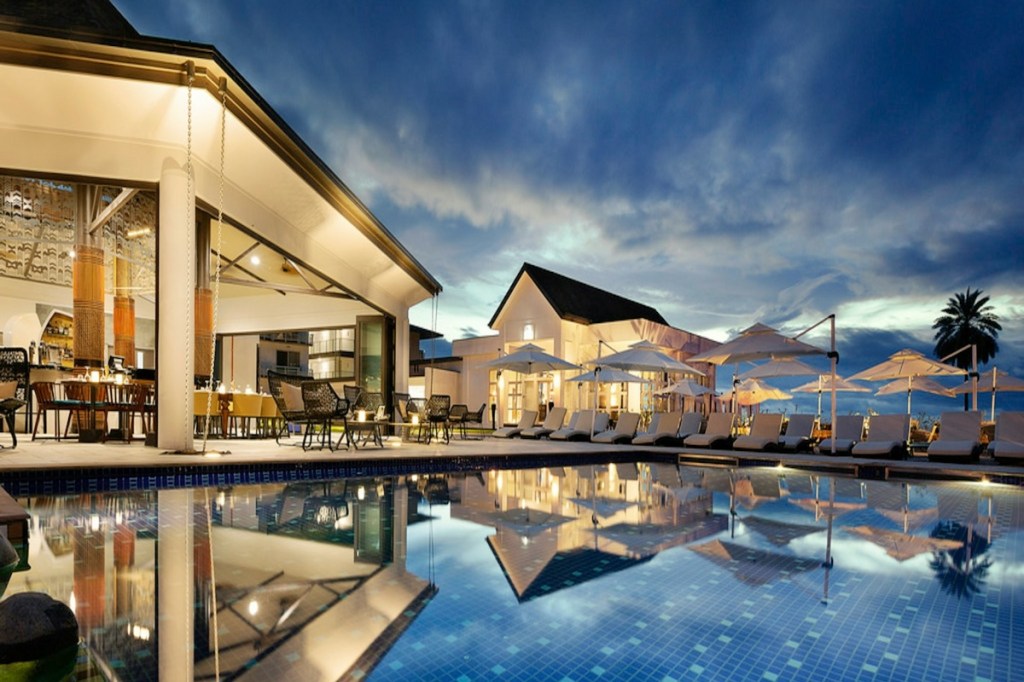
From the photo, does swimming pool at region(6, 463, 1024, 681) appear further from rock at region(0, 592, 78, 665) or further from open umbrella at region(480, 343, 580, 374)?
open umbrella at region(480, 343, 580, 374)

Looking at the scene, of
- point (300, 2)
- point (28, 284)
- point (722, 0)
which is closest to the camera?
point (28, 284)

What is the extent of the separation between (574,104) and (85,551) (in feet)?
75.1

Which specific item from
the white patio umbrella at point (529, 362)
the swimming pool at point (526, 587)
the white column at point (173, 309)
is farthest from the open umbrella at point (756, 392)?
the white column at point (173, 309)

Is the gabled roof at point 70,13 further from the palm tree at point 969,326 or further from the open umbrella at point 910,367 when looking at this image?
the palm tree at point 969,326

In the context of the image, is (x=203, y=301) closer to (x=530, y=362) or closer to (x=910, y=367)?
(x=530, y=362)

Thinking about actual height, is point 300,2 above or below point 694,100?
above

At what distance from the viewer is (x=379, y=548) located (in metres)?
3.65

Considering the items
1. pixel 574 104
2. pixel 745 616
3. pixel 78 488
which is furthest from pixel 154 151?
pixel 574 104

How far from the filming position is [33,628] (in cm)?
187

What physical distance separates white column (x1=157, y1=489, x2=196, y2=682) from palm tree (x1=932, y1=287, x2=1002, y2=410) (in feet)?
119

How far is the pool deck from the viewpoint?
5.65 m

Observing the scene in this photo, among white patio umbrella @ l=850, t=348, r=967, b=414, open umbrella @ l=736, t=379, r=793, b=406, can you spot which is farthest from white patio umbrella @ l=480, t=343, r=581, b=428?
open umbrella @ l=736, t=379, r=793, b=406

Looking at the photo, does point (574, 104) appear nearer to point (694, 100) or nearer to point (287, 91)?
point (694, 100)

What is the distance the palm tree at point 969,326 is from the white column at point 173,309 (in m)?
35.5
